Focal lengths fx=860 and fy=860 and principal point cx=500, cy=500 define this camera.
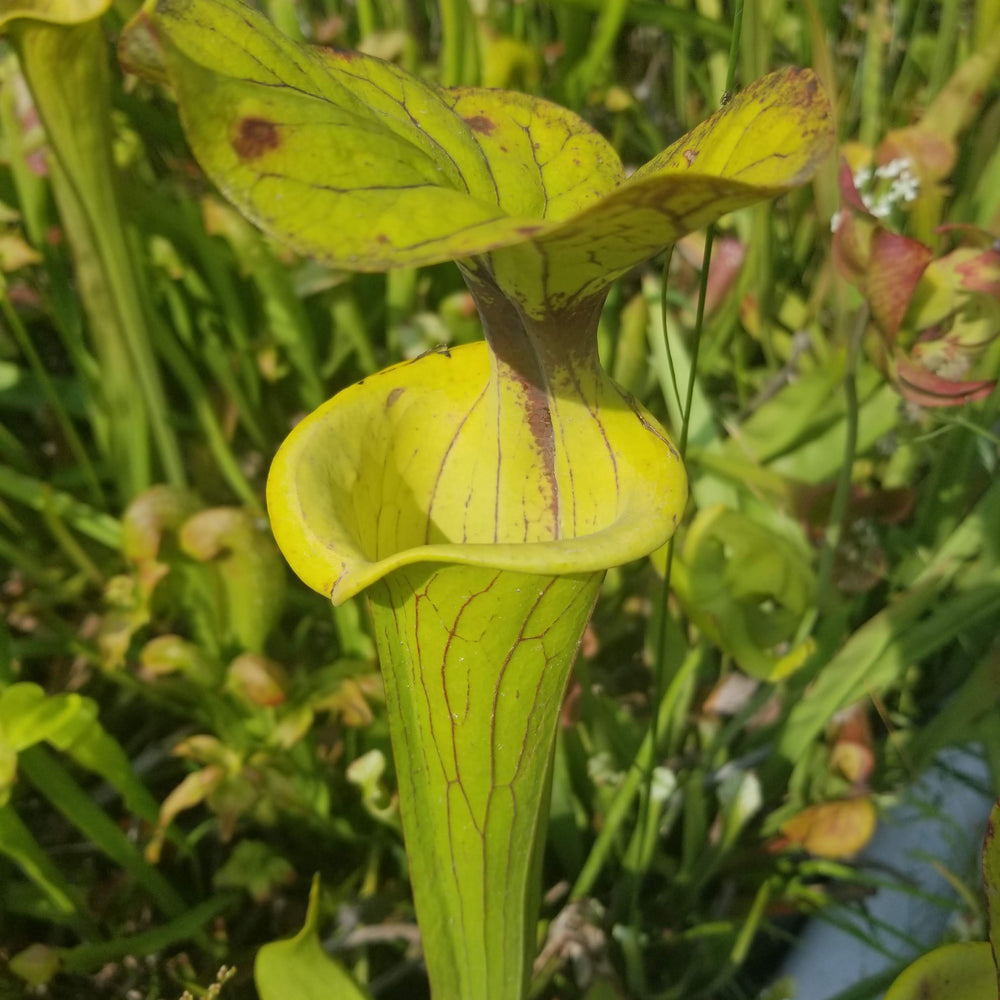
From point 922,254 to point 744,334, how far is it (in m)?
0.75

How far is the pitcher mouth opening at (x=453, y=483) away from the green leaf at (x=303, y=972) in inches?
11.4

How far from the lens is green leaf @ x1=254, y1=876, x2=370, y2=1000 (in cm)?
67

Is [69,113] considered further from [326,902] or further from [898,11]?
[898,11]

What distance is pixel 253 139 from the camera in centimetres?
34

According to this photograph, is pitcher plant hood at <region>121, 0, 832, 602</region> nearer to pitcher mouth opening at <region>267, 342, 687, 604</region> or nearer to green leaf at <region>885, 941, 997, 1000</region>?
pitcher mouth opening at <region>267, 342, 687, 604</region>

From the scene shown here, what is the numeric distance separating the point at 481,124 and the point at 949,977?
69 centimetres

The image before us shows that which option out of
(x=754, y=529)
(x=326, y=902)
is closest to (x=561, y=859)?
(x=326, y=902)

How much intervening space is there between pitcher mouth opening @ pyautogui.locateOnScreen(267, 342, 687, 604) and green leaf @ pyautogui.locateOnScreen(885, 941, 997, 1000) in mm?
392

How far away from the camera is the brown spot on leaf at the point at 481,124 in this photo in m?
0.57

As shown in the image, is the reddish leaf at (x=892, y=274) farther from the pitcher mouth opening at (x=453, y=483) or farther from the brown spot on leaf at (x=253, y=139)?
the brown spot on leaf at (x=253, y=139)

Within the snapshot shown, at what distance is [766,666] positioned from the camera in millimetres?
960

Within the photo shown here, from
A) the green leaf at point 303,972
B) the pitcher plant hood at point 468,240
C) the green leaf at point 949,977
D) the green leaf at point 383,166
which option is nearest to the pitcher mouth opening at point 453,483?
the pitcher plant hood at point 468,240

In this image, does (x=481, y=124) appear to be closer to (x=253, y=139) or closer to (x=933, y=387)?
(x=253, y=139)

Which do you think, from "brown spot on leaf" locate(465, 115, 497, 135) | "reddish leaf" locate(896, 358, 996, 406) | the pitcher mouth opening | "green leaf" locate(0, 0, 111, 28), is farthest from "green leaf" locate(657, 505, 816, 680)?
"green leaf" locate(0, 0, 111, 28)
